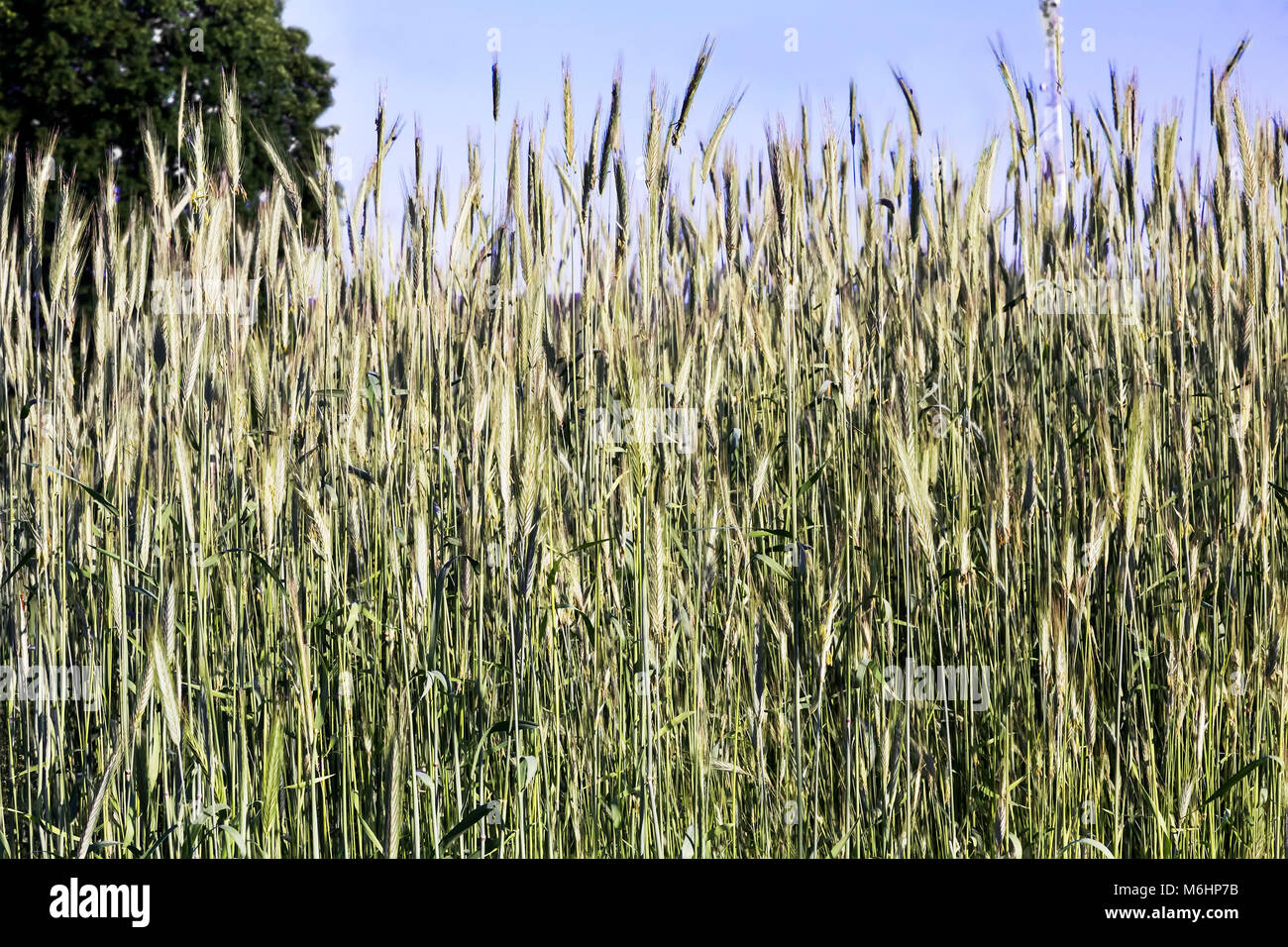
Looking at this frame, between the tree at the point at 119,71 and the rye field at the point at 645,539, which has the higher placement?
the tree at the point at 119,71

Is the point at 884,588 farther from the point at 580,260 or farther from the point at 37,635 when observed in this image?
the point at 37,635

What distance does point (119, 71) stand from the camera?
415 inches

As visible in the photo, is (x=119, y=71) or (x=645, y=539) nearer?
(x=645, y=539)

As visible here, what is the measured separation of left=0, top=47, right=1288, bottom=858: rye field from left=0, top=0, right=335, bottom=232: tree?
9.11 metres

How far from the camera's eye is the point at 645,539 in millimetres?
1233

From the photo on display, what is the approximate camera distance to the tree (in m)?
10.3

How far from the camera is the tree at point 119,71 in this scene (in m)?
10.3

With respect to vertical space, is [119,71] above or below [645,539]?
above

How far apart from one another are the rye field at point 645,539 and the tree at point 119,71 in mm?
9107

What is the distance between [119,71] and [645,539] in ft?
37.0
